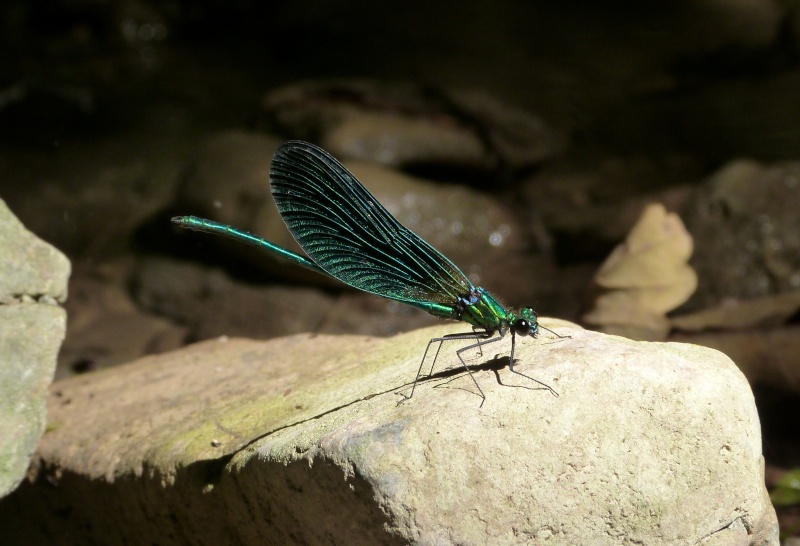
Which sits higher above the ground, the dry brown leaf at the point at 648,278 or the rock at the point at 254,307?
the dry brown leaf at the point at 648,278

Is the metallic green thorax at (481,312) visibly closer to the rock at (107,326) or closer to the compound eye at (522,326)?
the compound eye at (522,326)

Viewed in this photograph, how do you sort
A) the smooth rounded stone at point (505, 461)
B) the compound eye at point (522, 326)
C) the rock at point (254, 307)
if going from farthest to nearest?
the rock at point (254, 307) < the compound eye at point (522, 326) < the smooth rounded stone at point (505, 461)

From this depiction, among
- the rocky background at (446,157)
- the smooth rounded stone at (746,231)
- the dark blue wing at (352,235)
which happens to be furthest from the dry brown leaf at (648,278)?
the smooth rounded stone at (746,231)

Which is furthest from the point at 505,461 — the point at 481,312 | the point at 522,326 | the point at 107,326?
the point at 107,326

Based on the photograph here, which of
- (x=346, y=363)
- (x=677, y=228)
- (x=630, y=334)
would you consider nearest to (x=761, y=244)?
(x=677, y=228)

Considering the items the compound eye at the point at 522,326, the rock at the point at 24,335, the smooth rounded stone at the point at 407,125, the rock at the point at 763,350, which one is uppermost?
the compound eye at the point at 522,326

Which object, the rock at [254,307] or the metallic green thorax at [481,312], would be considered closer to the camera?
the metallic green thorax at [481,312]

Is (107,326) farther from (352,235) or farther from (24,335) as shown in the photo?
(352,235)

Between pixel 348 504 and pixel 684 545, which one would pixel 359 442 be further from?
pixel 684 545
